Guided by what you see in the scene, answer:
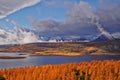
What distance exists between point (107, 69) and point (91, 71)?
1.66 m

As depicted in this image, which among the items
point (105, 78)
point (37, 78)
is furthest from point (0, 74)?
point (105, 78)

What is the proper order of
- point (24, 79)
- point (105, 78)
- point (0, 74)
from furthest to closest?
point (0, 74)
point (24, 79)
point (105, 78)

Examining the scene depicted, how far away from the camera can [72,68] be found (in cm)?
2638

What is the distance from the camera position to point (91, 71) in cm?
2464

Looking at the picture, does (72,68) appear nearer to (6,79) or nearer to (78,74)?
(78,74)

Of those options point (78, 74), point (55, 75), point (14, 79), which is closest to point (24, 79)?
point (14, 79)

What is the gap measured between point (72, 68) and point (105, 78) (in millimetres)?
5627

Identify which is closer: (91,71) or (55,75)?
(55,75)

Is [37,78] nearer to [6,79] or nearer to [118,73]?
[6,79]

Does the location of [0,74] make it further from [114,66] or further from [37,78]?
[114,66]

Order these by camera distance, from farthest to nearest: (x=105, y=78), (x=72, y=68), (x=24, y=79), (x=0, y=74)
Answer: (x=72, y=68) → (x=0, y=74) → (x=24, y=79) → (x=105, y=78)

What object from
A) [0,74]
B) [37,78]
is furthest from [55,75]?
[0,74]

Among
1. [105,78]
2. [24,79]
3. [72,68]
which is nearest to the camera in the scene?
[105,78]

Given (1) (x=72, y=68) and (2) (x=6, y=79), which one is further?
(1) (x=72, y=68)
